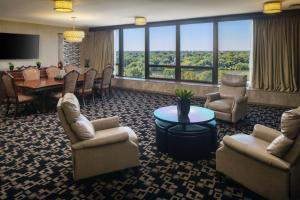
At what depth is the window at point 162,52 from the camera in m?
8.36

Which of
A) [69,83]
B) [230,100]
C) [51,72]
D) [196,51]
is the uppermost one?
[196,51]

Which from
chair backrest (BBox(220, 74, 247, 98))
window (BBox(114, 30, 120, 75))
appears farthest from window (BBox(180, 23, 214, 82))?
window (BBox(114, 30, 120, 75))

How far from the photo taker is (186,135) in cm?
331

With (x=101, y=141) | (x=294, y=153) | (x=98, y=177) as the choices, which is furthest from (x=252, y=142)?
(x=98, y=177)

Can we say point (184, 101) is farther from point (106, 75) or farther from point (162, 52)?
point (162, 52)

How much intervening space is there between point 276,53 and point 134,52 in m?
4.80

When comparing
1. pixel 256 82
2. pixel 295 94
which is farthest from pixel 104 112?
pixel 295 94

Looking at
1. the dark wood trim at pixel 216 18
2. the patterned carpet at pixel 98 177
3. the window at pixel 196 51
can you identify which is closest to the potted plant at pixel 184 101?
the patterned carpet at pixel 98 177

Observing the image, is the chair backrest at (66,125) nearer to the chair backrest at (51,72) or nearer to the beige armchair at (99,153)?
the beige armchair at (99,153)

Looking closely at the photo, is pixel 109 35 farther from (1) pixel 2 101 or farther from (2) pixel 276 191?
(2) pixel 276 191

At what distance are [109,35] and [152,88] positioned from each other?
2.75 metres

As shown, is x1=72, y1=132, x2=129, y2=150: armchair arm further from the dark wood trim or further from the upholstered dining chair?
the dark wood trim

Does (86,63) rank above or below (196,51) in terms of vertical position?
below

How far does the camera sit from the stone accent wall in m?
9.37
